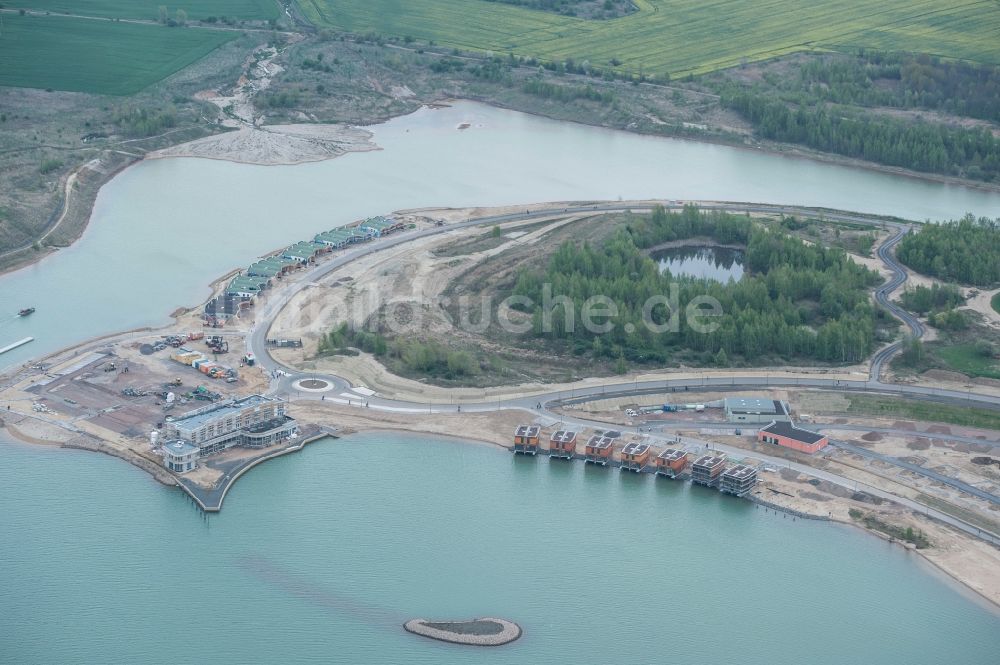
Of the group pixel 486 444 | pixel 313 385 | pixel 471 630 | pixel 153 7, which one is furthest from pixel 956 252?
pixel 153 7

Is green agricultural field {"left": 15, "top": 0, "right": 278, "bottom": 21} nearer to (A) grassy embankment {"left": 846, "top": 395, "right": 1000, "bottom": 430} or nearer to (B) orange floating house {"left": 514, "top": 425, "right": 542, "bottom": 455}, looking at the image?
(B) orange floating house {"left": 514, "top": 425, "right": 542, "bottom": 455}

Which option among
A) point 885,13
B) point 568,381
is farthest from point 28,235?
point 885,13

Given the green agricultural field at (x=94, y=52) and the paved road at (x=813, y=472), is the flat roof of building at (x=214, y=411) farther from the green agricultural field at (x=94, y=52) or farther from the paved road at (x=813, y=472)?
the green agricultural field at (x=94, y=52)

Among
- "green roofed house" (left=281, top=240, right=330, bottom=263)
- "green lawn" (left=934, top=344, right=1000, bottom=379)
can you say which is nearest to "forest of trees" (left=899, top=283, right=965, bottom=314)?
"green lawn" (left=934, top=344, right=1000, bottom=379)

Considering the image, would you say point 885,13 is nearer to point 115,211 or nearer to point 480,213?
point 480,213

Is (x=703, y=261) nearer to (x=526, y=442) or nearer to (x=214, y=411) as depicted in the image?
(x=526, y=442)

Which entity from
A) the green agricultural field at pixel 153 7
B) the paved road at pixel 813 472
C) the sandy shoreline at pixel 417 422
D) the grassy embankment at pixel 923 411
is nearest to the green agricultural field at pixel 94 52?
the green agricultural field at pixel 153 7
